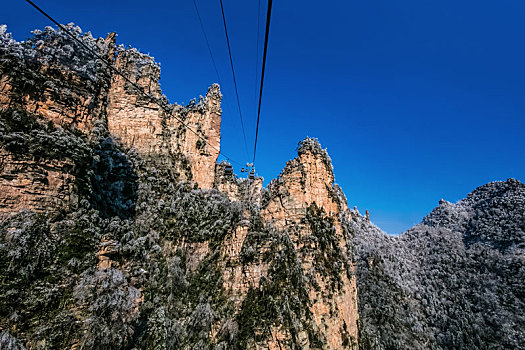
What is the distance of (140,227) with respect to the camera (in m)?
17.6

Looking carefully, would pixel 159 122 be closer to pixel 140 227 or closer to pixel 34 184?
pixel 140 227

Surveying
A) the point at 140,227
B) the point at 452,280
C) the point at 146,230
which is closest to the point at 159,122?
the point at 140,227

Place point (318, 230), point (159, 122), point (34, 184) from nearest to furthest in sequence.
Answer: point (34, 184) < point (318, 230) < point (159, 122)

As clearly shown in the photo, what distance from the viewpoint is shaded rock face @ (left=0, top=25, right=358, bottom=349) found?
852cm

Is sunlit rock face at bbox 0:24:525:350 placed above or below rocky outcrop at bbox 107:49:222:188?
below

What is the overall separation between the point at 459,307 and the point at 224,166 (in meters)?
52.0

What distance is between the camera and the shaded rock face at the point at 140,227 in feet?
28.0

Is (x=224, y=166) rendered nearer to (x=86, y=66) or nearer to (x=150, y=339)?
(x=86, y=66)

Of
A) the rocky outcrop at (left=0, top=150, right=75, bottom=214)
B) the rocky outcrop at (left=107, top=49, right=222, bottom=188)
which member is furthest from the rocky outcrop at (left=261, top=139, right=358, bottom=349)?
the rocky outcrop at (left=0, top=150, right=75, bottom=214)

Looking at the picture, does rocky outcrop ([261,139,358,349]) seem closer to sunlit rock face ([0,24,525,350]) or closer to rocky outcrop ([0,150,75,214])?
sunlit rock face ([0,24,525,350])

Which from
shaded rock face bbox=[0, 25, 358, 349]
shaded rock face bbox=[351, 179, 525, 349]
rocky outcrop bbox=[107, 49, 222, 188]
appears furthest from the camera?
shaded rock face bbox=[351, 179, 525, 349]

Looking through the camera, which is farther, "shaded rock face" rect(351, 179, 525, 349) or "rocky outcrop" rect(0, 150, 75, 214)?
"shaded rock face" rect(351, 179, 525, 349)

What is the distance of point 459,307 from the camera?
43031mm

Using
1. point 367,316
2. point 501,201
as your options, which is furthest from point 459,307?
point 501,201
